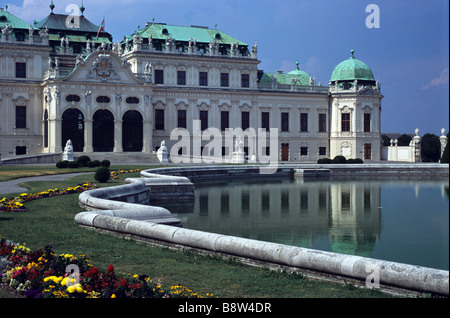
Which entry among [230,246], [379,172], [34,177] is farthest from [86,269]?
[379,172]

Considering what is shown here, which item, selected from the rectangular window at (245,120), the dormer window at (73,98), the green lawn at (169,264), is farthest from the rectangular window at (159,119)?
the green lawn at (169,264)

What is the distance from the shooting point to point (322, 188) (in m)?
36.5

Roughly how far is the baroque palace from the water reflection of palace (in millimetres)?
25590

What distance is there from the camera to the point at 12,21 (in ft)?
200

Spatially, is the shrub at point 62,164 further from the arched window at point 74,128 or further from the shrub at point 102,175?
the arched window at point 74,128

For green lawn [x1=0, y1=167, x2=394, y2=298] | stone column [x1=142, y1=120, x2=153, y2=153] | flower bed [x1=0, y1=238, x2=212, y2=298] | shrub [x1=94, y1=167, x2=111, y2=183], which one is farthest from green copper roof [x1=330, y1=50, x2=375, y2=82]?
flower bed [x1=0, y1=238, x2=212, y2=298]

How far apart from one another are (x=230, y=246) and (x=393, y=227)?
9.21 m

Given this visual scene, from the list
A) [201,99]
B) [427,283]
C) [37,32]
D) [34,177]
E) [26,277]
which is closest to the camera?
[427,283]

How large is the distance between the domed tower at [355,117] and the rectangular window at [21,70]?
3691 centimetres

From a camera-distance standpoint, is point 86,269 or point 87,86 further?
point 87,86

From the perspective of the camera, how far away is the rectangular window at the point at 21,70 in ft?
195

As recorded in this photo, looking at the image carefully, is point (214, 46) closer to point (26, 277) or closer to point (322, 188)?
point (322, 188)

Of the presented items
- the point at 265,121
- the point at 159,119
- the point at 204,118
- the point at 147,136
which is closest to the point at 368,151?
the point at 265,121

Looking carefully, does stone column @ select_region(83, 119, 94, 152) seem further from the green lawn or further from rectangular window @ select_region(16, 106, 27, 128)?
the green lawn
